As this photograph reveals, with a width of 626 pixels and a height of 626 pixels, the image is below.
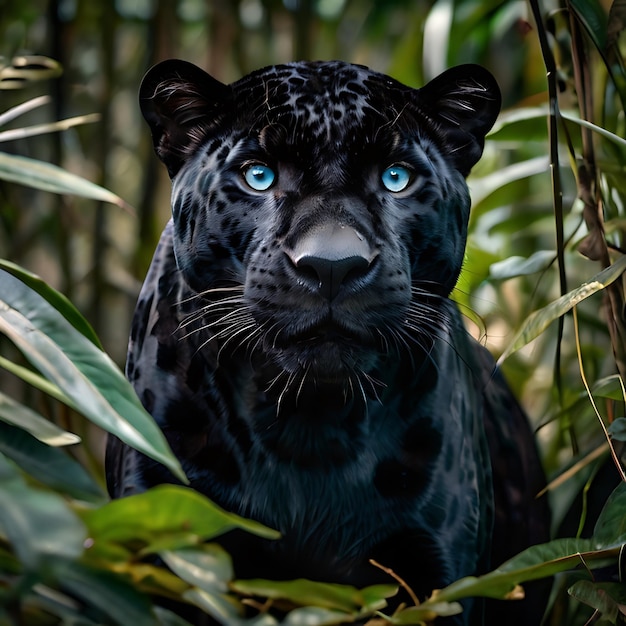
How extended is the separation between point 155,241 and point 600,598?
1.28 metres

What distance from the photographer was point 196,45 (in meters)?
2.25

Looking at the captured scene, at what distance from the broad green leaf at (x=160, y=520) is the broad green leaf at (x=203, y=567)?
13 millimetres

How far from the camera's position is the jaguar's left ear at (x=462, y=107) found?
0.98 m

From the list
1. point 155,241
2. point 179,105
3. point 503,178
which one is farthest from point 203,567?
point 155,241

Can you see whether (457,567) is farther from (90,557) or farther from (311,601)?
(90,557)

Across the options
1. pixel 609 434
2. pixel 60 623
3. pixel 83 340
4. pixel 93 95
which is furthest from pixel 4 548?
pixel 93 95

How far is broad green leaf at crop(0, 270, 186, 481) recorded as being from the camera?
72cm

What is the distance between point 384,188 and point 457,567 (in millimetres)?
393

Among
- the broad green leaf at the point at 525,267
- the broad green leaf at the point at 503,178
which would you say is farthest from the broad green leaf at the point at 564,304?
the broad green leaf at the point at 503,178

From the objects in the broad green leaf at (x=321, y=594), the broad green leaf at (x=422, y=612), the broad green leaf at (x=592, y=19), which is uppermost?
the broad green leaf at (x=592, y=19)

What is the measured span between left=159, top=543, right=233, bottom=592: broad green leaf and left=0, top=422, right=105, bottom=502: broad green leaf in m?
0.09

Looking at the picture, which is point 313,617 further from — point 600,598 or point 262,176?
point 262,176

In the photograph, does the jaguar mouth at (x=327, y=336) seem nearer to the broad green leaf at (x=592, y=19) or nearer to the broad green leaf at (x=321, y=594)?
the broad green leaf at (x=321, y=594)

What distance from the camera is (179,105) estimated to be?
99 cm
